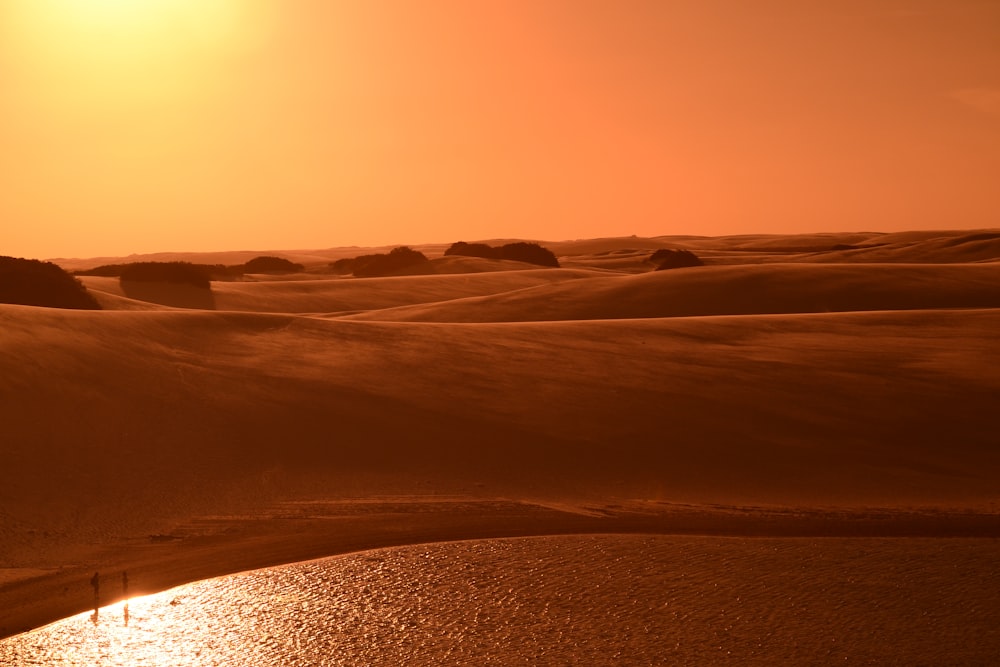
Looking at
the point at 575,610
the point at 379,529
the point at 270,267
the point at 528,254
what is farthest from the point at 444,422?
the point at 270,267

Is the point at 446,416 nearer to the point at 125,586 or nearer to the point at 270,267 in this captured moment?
the point at 125,586

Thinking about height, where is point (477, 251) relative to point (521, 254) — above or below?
above

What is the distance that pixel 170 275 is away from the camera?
137 feet

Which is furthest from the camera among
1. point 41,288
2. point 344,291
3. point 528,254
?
point 528,254

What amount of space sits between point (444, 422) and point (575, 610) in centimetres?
671

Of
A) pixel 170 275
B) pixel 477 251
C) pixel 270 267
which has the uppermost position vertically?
pixel 170 275

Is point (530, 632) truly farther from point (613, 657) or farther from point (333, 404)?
point (333, 404)

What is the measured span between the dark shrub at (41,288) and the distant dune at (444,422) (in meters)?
11.1

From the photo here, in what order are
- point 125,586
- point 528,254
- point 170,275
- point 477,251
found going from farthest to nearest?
point 477,251 → point 528,254 → point 170,275 → point 125,586

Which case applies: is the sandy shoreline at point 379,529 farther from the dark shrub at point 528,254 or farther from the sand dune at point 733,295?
the dark shrub at point 528,254

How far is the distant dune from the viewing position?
11625 mm

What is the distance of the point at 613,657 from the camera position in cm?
811

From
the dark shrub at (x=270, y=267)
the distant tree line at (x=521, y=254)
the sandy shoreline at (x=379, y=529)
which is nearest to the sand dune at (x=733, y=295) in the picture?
the sandy shoreline at (x=379, y=529)

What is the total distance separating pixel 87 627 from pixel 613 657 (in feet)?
11.8
